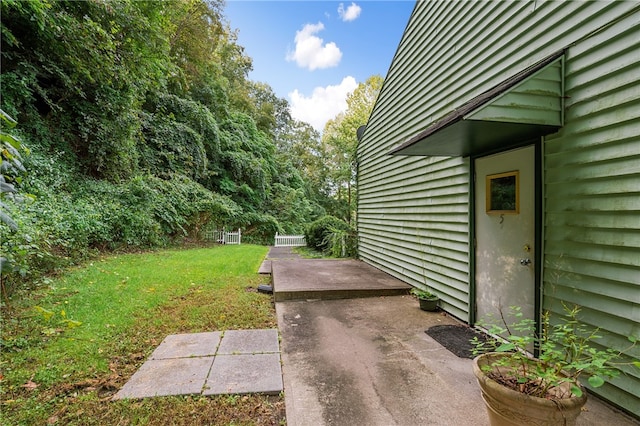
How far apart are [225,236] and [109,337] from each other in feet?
38.4

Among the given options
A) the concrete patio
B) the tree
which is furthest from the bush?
the concrete patio

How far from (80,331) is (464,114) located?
437 centimetres

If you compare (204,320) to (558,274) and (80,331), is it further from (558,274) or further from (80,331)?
(558,274)

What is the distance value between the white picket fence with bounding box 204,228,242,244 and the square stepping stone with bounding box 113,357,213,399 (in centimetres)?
1151

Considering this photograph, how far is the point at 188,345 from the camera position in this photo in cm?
300

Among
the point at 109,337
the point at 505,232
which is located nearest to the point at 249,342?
the point at 109,337

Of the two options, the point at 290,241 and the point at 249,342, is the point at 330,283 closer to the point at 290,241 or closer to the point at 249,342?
the point at 249,342

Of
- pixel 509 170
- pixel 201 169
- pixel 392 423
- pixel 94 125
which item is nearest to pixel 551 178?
pixel 509 170

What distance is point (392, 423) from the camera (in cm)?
183

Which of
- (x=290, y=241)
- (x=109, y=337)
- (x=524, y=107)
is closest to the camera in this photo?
(x=524, y=107)

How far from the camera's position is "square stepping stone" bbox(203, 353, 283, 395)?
2.23m

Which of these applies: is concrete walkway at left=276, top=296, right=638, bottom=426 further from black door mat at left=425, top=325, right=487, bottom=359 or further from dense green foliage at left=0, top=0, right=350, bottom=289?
dense green foliage at left=0, top=0, right=350, bottom=289

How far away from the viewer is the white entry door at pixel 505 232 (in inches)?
107

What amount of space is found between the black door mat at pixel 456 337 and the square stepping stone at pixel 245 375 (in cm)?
169
